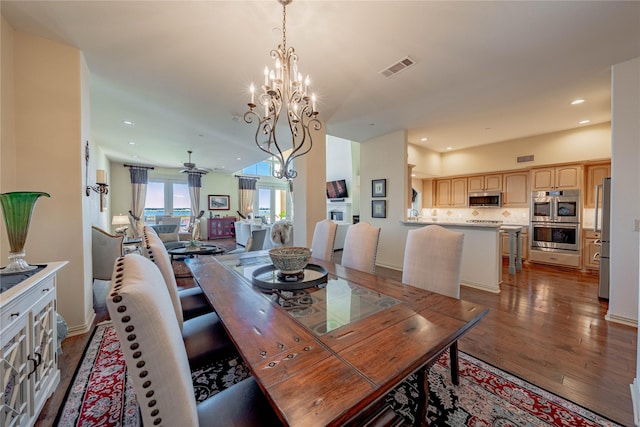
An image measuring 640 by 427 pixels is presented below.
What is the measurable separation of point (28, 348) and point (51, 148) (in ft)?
5.71

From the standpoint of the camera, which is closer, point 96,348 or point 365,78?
point 96,348

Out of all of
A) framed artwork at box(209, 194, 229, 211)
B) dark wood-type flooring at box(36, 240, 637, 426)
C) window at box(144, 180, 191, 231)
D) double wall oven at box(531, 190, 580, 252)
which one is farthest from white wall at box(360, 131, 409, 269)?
window at box(144, 180, 191, 231)

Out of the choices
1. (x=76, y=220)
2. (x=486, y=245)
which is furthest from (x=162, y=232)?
(x=486, y=245)

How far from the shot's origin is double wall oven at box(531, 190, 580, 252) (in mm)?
4418

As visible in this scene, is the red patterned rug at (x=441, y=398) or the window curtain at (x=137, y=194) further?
the window curtain at (x=137, y=194)

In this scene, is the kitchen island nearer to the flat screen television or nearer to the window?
the flat screen television

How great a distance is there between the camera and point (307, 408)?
24.7 inches

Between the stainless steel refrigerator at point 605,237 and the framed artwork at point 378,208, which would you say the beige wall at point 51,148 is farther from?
the stainless steel refrigerator at point 605,237

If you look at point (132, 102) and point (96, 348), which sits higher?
point (132, 102)

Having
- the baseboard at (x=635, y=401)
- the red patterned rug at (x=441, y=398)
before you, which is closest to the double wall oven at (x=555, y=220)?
the baseboard at (x=635, y=401)

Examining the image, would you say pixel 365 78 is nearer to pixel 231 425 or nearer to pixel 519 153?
pixel 231 425

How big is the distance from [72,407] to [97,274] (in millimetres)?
2393

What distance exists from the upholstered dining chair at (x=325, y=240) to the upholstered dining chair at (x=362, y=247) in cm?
20

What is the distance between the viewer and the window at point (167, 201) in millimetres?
8258
